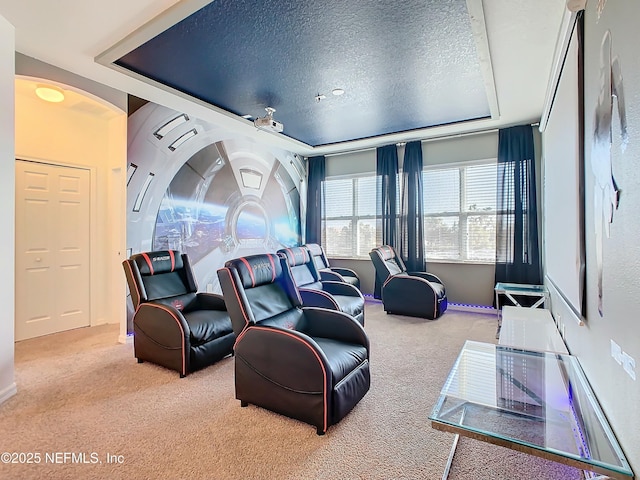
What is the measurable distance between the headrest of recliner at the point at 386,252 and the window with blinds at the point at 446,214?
24.1 inches

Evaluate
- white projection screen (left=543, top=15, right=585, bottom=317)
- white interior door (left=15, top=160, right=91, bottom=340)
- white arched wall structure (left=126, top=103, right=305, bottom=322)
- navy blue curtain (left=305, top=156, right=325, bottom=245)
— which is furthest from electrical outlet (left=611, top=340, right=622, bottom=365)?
navy blue curtain (left=305, top=156, right=325, bottom=245)

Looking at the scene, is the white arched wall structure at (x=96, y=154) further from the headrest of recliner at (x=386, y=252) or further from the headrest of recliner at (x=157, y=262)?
the headrest of recliner at (x=386, y=252)

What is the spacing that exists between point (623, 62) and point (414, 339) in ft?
10.4

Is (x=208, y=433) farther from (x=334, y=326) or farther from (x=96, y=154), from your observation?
(x=96, y=154)

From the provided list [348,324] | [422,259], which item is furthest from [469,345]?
[422,259]

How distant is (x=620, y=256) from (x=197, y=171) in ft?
14.2

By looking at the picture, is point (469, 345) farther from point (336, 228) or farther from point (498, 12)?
point (336, 228)

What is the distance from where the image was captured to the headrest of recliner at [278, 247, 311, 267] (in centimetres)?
420

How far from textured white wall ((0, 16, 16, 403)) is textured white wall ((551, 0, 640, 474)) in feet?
11.6

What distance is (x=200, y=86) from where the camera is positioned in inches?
137

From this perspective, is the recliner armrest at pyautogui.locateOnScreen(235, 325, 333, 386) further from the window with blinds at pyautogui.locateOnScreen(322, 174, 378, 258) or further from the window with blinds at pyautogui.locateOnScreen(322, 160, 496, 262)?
the window with blinds at pyautogui.locateOnScreen(322, 174, 378, 258)

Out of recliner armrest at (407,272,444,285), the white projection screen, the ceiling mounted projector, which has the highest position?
the ceiling mounted projector

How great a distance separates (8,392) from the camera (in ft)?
7.83

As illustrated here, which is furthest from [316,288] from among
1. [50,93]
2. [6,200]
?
[50,93]
